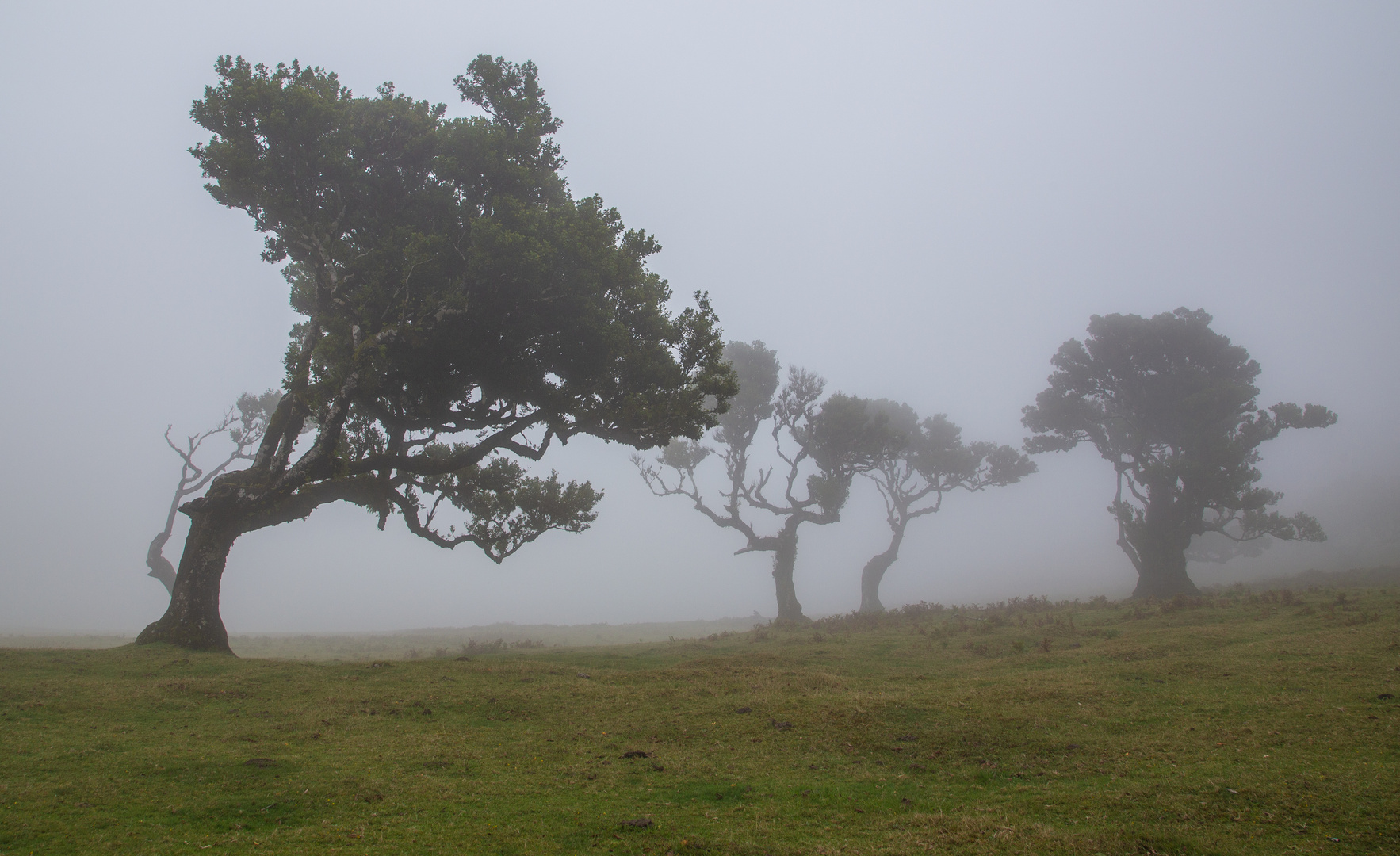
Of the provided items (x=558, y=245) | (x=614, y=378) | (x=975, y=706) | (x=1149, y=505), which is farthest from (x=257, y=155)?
(x=1149, y=505)

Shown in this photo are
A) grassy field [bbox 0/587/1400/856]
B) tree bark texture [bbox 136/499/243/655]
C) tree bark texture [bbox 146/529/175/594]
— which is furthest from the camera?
tree bark texture [bbox 146/529/175/594]

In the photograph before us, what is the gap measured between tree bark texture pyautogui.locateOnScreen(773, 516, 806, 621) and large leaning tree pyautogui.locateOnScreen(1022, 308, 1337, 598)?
61.5ft

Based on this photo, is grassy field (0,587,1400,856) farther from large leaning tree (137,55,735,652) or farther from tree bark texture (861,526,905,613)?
tree bark texture (861,526,905,613)

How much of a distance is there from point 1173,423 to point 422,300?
40.6 meters

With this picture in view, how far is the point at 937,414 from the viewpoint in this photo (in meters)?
55.5

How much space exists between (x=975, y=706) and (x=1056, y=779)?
3.89 metres

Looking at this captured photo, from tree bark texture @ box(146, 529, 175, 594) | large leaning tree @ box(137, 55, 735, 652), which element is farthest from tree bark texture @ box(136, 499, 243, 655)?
tree bark texture @ box(146, 529, 175, 594)

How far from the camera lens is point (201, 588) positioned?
18.3 metres

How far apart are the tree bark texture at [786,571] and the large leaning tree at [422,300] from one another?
22290 millimetres

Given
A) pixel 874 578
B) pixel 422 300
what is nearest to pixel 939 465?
pixel 874 578

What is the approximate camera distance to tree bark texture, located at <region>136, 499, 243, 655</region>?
17.8 meters

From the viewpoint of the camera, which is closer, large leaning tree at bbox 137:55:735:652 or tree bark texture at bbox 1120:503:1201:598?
large leaning tree at bbox 137:55:735:652

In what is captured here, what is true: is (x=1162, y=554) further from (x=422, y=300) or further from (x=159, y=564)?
(x=159, y=564)

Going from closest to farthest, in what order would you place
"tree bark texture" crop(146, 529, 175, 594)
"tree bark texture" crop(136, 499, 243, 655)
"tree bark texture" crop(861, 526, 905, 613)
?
"tree bark texture" crop(136, 499, 243, 655)
"tree bark texture" crop(146, 529, 175, 594)
"tree bark texture" crop(861, 526, 905, 613)
